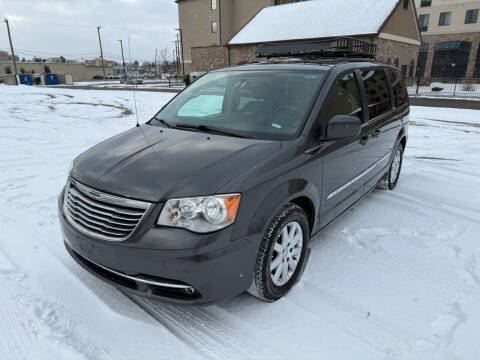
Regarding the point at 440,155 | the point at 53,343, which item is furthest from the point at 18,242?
the point at 440,155

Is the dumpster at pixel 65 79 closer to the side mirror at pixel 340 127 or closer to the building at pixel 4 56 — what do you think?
the side mirror at pixel 340 127

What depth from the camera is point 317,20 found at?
102 feet

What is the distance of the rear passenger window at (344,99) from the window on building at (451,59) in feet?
146

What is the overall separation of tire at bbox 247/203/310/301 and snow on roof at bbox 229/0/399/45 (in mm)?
28224

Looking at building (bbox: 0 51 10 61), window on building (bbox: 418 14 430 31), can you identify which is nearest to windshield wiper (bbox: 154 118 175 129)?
window on building (bbox: 418 14 430 31)

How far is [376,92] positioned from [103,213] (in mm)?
3363

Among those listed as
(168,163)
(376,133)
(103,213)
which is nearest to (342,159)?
(376,133)

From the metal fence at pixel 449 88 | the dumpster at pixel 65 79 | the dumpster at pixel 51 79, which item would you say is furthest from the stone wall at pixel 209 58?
the dumpster at pixel 51 79

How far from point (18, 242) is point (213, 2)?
50709 mm

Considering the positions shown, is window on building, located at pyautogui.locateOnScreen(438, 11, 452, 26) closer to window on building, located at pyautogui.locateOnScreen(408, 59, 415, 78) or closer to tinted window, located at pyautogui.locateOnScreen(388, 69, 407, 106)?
window on building, located at pyautogui.locateOnScreen(408, 59, 415, 78)

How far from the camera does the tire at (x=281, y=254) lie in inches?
95.4

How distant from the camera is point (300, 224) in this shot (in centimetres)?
278

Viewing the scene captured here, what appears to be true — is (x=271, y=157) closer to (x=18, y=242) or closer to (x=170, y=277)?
(x=170, y=277)

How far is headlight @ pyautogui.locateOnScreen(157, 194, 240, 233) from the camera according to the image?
2145 millimetres
